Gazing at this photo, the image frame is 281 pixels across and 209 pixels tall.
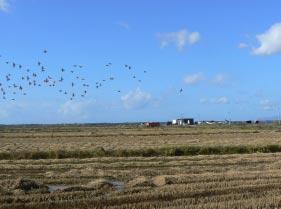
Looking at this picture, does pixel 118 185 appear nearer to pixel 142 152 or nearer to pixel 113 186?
pixel 113 186

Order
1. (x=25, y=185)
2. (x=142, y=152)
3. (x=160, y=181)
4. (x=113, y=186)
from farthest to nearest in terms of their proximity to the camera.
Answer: (x=142, y=152) → (x=160, y=181) → (x=113, y=186) → (x=25, y=185)

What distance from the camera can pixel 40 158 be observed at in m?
35.0

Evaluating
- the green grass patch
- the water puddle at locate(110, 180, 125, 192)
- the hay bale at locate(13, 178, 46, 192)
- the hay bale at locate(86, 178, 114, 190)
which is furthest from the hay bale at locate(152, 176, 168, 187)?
the green grass patch

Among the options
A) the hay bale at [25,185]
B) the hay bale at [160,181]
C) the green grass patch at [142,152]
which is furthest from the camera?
the green grass patch at [142,152]

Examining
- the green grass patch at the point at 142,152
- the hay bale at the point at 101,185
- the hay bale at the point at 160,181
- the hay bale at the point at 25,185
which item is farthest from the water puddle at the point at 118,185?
the green grass patch at the point at 142,152

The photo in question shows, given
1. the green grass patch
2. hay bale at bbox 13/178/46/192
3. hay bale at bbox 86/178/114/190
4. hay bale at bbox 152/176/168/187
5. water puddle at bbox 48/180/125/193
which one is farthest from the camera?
the green grass patch

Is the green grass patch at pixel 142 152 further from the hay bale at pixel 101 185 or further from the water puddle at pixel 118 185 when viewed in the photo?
the hay bale at pixel 101 185

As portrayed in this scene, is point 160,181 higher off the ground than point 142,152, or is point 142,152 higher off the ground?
point 142,152

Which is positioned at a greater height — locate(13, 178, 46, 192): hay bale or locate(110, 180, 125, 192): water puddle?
locate(13, 178, 46, 192): hay bale

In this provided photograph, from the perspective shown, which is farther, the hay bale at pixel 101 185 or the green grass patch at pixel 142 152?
the green grass patch at pixel 142 152

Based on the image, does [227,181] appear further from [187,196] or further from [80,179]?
[80,179]

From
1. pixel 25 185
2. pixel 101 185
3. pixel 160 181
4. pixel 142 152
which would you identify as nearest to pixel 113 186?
pixel 101 185

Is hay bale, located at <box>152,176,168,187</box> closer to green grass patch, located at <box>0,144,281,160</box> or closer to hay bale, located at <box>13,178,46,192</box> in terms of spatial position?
hay bale, located at <box>13,178,46,192</box>

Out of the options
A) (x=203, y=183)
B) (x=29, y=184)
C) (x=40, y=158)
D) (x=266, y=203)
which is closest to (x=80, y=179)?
(x=29, y=184)
